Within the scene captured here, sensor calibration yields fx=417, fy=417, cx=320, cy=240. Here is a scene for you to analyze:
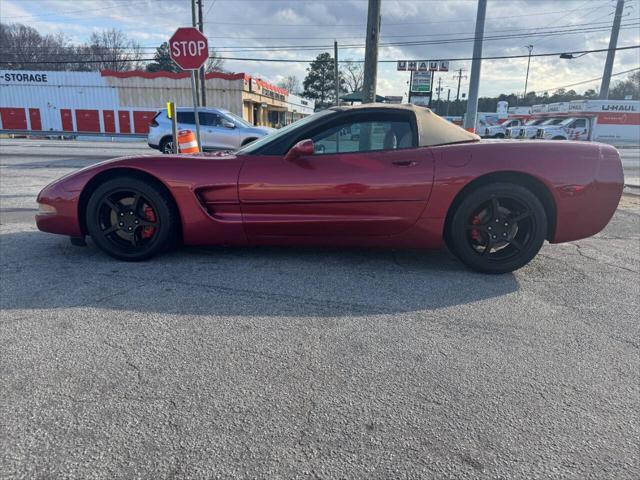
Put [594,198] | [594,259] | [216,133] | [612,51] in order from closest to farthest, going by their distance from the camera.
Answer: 1. [594,198]
2. [594,259]
3. [216,133]
4. [612,51]

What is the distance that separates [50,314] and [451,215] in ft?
10.1

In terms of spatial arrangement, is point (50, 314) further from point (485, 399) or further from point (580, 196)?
point (580, 196)

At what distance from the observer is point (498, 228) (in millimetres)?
3531

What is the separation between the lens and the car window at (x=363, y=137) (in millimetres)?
3553

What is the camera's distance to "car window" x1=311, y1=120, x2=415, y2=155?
11.7 feet

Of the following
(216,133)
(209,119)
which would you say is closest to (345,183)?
(216,133)

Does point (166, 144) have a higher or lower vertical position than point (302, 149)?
lower

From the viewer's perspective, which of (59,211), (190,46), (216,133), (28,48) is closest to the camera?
(59,211)

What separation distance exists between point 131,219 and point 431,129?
8.99ft

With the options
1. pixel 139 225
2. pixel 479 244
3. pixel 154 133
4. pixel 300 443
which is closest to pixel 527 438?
pixel 300 443

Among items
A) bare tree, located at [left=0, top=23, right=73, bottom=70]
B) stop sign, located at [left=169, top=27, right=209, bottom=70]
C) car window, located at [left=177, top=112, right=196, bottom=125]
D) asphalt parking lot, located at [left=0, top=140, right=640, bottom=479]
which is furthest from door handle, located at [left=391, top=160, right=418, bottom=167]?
bare tree, located at [left=0, top=23, right=73, bottom=70]

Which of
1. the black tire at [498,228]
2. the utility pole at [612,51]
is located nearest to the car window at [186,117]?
the black tire at [498,228]

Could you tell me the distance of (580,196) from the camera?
135 inches

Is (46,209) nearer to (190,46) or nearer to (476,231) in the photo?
(476,231)
